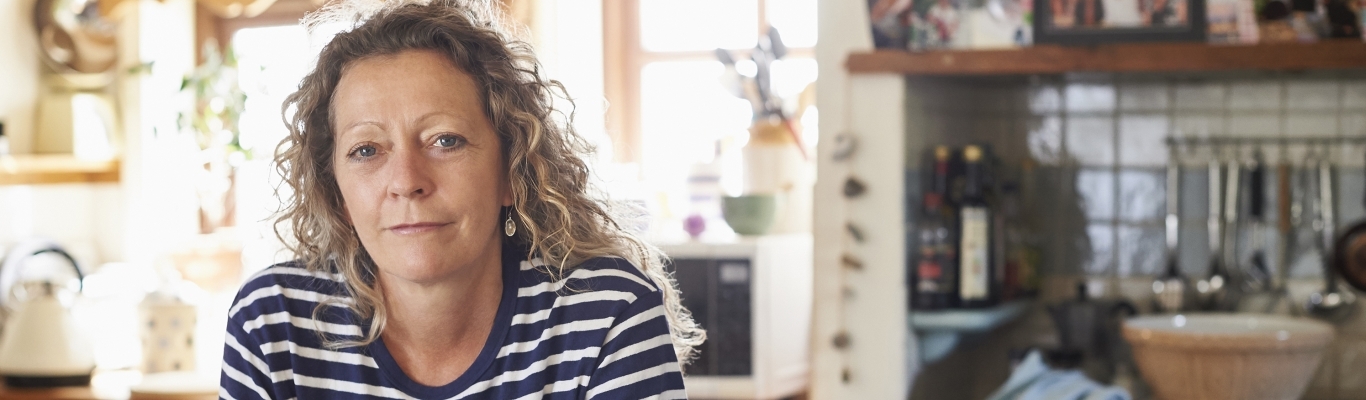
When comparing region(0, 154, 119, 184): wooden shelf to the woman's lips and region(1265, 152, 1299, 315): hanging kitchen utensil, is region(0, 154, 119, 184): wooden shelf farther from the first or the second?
region(1265, 152, 1299, 315): hanging kitchen utensil

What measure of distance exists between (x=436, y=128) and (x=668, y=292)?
361 millimetres

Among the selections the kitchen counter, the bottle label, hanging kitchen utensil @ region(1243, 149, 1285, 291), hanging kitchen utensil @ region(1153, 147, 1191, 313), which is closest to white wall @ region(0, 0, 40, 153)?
the kitchen counter

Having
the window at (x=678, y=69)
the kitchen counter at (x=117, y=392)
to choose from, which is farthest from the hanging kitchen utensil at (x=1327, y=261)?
the kitchen counter at (x=117, y=392)

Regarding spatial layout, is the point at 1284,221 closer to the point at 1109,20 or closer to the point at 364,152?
the point at 1109,20

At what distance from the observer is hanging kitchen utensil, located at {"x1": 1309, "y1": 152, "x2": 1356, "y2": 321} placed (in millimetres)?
2066

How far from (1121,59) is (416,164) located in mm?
1169

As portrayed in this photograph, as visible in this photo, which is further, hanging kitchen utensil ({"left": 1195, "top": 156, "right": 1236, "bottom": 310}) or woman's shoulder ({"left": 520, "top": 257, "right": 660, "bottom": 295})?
hanging kitchen utensil ({"left": 1195, "top": 156, "right": 1236, "bottom": 310})

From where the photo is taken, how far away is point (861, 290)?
1.95 meters

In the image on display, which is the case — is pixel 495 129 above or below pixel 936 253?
above

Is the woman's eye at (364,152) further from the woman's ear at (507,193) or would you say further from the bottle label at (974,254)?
the bottle label at (974,254)

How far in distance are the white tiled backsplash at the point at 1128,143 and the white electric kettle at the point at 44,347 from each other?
1.61 m

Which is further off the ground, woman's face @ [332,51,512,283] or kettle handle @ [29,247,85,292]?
woman's face @ [332,51,512,283]

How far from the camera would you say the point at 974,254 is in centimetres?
193

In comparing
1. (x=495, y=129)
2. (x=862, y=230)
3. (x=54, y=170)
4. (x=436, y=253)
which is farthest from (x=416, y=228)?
(x=54, y=170)
